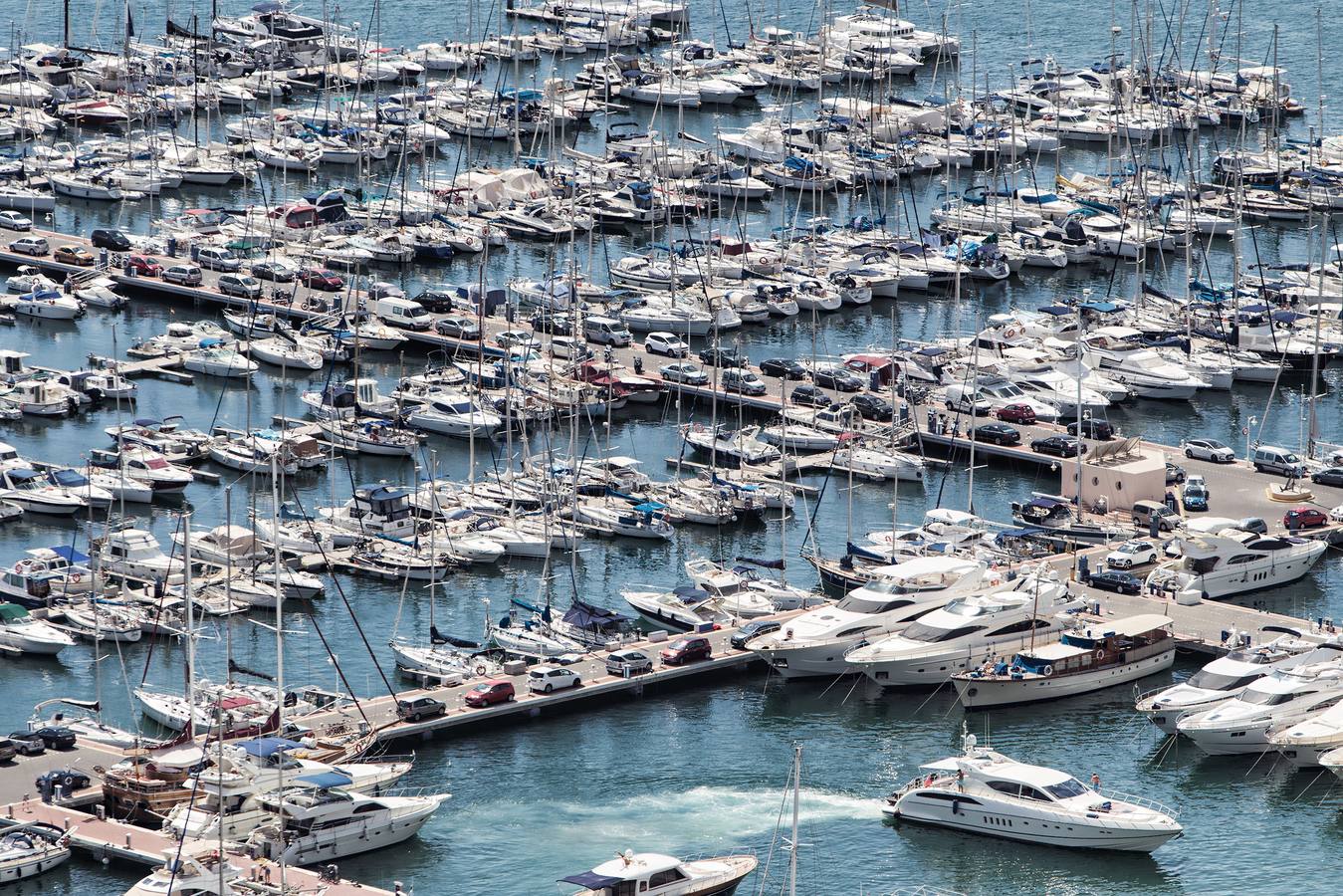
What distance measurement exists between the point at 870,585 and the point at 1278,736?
14816mm

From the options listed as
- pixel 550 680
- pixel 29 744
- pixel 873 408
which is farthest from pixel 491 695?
pixel 873 408

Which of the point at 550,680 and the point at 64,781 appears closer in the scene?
the point at 64,781

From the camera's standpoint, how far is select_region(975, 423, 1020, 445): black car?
4269 inches

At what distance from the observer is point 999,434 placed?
4279 inches

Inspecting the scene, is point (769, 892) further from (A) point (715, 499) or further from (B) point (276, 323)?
(B) point (276, 323)

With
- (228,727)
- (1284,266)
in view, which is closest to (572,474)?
(228,727)

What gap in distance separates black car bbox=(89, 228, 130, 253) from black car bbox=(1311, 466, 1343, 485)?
181ft

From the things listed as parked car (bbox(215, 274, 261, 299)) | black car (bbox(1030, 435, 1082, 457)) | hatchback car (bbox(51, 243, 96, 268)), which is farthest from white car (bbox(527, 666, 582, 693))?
hatchback car (bbox(51, 243, 96, 268))

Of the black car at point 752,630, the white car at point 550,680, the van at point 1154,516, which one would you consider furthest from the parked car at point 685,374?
the white car at point 550,680

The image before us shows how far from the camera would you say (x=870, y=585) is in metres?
90.9

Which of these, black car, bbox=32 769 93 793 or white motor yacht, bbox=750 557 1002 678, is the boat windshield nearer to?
white motor yacht, bbox=750 557 1002 678

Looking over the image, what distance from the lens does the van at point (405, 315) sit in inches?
A: 4779

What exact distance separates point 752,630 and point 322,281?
42.4 meters

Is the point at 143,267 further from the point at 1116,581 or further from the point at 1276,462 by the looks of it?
the point at 1116,581
